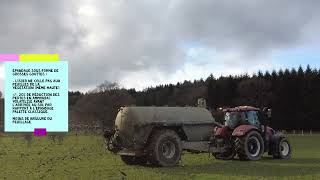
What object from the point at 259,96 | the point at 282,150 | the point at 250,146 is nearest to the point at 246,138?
the point at 250,146

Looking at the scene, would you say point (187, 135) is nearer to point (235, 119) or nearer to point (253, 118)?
point (235, 119)

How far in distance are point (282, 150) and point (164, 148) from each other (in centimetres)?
765

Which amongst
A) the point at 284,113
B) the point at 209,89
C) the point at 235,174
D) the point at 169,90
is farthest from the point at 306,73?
the point at 235,174

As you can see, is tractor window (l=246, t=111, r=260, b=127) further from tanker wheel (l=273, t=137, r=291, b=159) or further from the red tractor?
A: tanker wheel (l=273, t=137, r=291, b=159)

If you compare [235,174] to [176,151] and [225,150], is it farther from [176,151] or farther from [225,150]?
[225,150]

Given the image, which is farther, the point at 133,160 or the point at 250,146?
the point at 250,146

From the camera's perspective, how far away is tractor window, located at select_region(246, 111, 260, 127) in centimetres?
2706

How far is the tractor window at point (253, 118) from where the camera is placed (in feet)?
88.8

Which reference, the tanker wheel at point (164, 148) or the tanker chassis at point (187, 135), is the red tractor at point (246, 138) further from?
the tanker wheel at point (164, 148)

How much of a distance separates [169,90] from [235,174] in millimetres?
131060

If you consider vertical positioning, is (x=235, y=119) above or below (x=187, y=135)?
above

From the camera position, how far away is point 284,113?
358ft

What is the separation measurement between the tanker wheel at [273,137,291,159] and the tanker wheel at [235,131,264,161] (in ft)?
3.49

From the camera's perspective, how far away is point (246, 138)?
2555 cm
